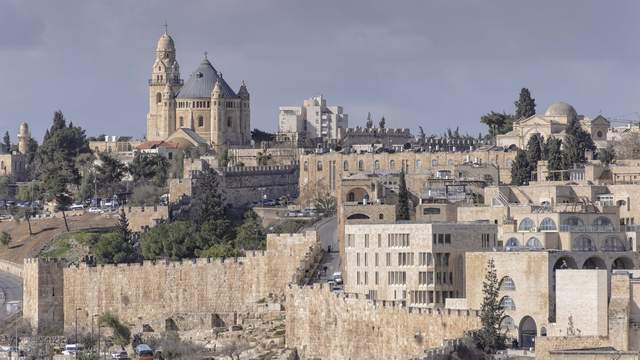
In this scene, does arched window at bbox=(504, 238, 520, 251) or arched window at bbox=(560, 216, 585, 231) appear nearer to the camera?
arched window at bbox=(504, 238, 520, 251)

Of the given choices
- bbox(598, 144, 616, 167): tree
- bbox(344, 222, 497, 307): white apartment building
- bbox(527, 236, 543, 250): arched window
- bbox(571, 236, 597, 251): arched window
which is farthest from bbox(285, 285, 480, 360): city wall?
bbox(598, 144, 616, 167): tree

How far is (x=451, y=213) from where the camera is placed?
328 ft

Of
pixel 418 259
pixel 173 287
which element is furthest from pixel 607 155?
pixel 418 259

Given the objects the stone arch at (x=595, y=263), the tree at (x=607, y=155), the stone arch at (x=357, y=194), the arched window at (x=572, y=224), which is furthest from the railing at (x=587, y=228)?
the tree at (x=607, y=155)

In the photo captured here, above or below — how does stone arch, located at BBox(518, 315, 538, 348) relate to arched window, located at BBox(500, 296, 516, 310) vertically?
below

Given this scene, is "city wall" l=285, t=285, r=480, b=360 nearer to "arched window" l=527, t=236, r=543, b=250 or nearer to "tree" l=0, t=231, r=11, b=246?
"arched window" l=527, t=236, r=543, b=250

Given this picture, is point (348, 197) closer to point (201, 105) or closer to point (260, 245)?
point (260, 245)

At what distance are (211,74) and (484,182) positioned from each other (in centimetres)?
4514

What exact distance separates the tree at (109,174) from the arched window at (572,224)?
51565 millimetres

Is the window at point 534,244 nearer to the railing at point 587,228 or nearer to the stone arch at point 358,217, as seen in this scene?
the railing at point 587,228

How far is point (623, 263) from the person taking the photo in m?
88.4

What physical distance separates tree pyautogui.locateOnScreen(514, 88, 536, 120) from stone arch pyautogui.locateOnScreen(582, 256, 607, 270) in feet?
170

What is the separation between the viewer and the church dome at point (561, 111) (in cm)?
13612

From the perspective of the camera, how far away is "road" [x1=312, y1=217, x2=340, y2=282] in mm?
98188
